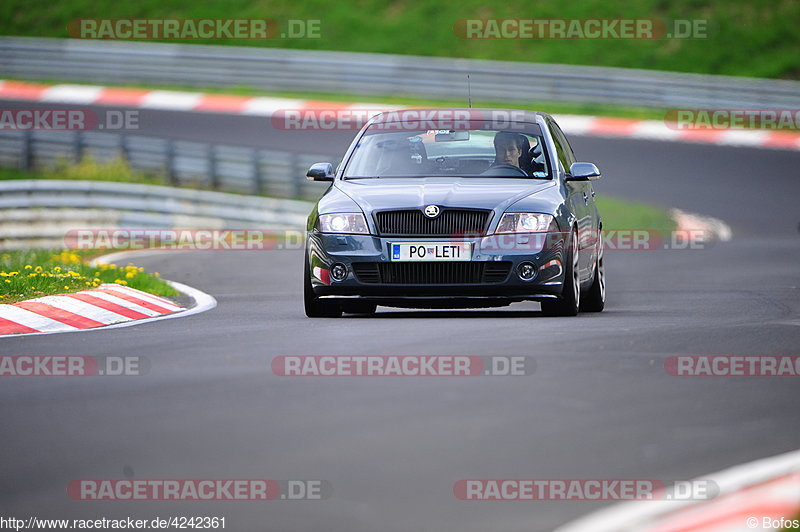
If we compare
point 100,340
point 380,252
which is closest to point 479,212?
point 380,252

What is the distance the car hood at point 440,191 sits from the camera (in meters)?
11.0

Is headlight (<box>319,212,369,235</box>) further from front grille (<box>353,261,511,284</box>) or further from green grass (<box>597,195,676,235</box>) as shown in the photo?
green grass (<box>597,195,676,235</box>)

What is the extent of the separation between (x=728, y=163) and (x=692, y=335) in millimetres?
19901

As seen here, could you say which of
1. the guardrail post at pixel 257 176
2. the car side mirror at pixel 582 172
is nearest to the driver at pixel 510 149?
the car side mirror at pixel 582 172

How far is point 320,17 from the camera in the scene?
46.9 m

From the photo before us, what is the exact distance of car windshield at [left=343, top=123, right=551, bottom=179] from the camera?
11.9 m

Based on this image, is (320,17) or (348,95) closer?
(348,95)

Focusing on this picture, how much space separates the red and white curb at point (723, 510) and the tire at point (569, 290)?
5.35m

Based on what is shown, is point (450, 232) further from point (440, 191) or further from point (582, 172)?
point (582, 172)

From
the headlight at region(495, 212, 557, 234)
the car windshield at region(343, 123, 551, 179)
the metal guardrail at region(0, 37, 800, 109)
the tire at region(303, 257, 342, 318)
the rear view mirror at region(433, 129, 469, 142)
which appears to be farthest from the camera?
the metal guardrail at region(0, 37, 800, 109)

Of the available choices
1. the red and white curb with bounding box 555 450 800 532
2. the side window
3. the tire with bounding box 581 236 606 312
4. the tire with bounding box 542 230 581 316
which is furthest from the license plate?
the red and white curb with bounding box 555 450 800 532

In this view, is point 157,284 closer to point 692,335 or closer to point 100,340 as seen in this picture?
point 100,340

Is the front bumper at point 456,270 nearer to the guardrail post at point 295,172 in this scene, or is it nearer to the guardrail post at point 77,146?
the guardrail post at point 295,172

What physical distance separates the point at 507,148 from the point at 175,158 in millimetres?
16288
